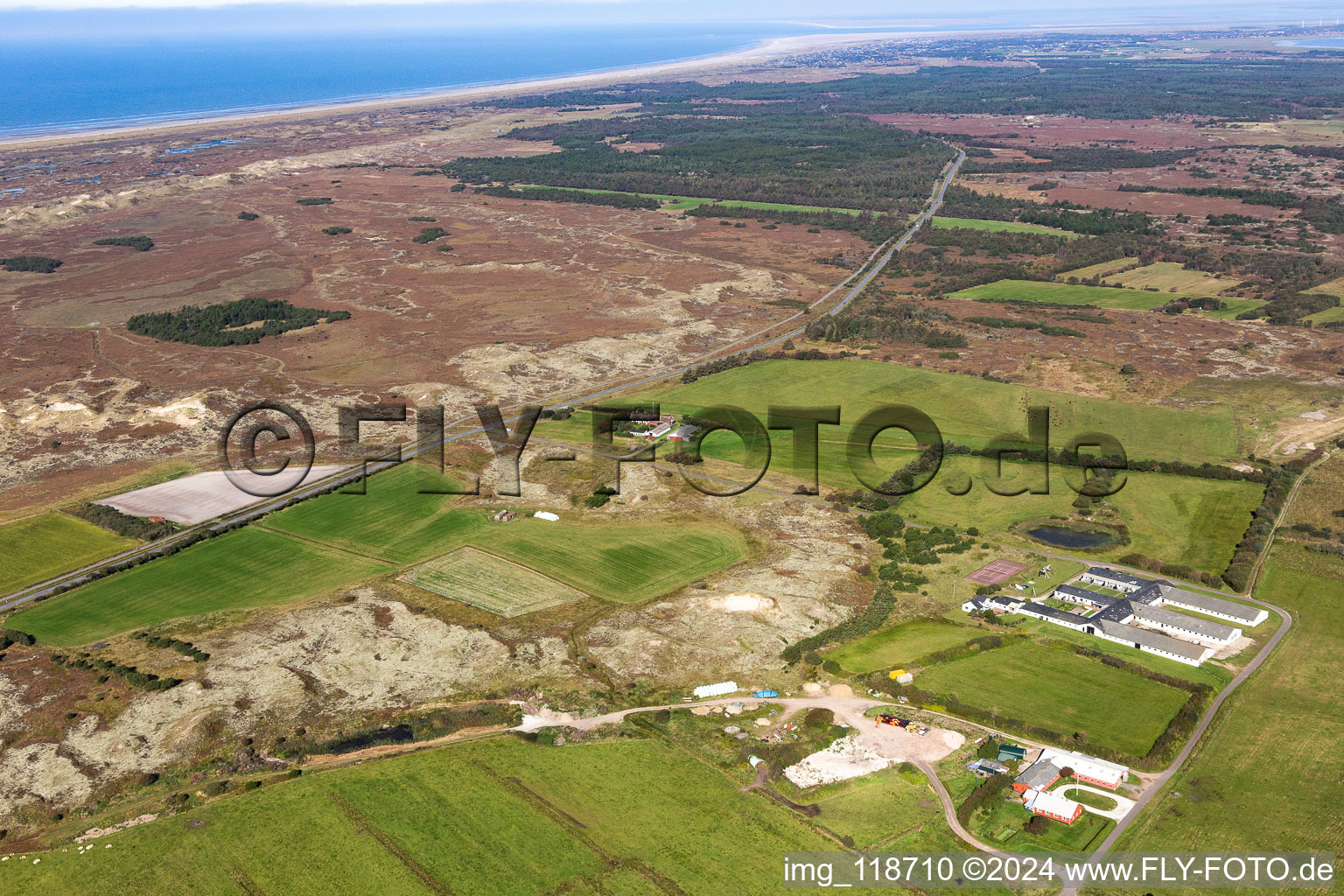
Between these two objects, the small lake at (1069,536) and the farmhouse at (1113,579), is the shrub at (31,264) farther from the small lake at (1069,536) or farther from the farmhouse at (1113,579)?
the farmhouse at (1113,579)

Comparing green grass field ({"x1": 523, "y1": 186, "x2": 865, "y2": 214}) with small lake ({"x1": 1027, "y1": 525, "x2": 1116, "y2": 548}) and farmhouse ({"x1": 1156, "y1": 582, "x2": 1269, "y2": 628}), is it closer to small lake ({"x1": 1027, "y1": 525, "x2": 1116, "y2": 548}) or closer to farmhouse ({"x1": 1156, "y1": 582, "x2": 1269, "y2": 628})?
small lake ({"x1": 1027, "y1": 525, "x2": 1116, "y2": 548})

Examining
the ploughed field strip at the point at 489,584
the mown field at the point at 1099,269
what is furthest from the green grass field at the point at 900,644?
the mown field at the point at 1099,269

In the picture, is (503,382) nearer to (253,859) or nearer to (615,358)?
(615,358)

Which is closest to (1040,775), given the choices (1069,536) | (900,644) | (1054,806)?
(1054,806)

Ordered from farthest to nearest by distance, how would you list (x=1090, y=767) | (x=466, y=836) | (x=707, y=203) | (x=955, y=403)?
1. (x=707, y=203)
2. (x=955, y=403)
3. (x=1090, y=767)
4. (x=466, y=836)

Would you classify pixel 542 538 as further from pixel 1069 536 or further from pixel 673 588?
pixel 1069 536

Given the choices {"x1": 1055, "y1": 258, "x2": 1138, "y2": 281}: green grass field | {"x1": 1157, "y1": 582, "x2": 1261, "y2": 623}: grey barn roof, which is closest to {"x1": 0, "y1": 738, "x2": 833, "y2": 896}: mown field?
{"x1": 1157, "y1": 582, "x2": 1261, "y2": 623}: grey barn roof

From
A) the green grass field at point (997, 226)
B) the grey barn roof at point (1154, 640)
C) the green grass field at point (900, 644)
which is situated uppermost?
the green grass field at point (997, 226)
